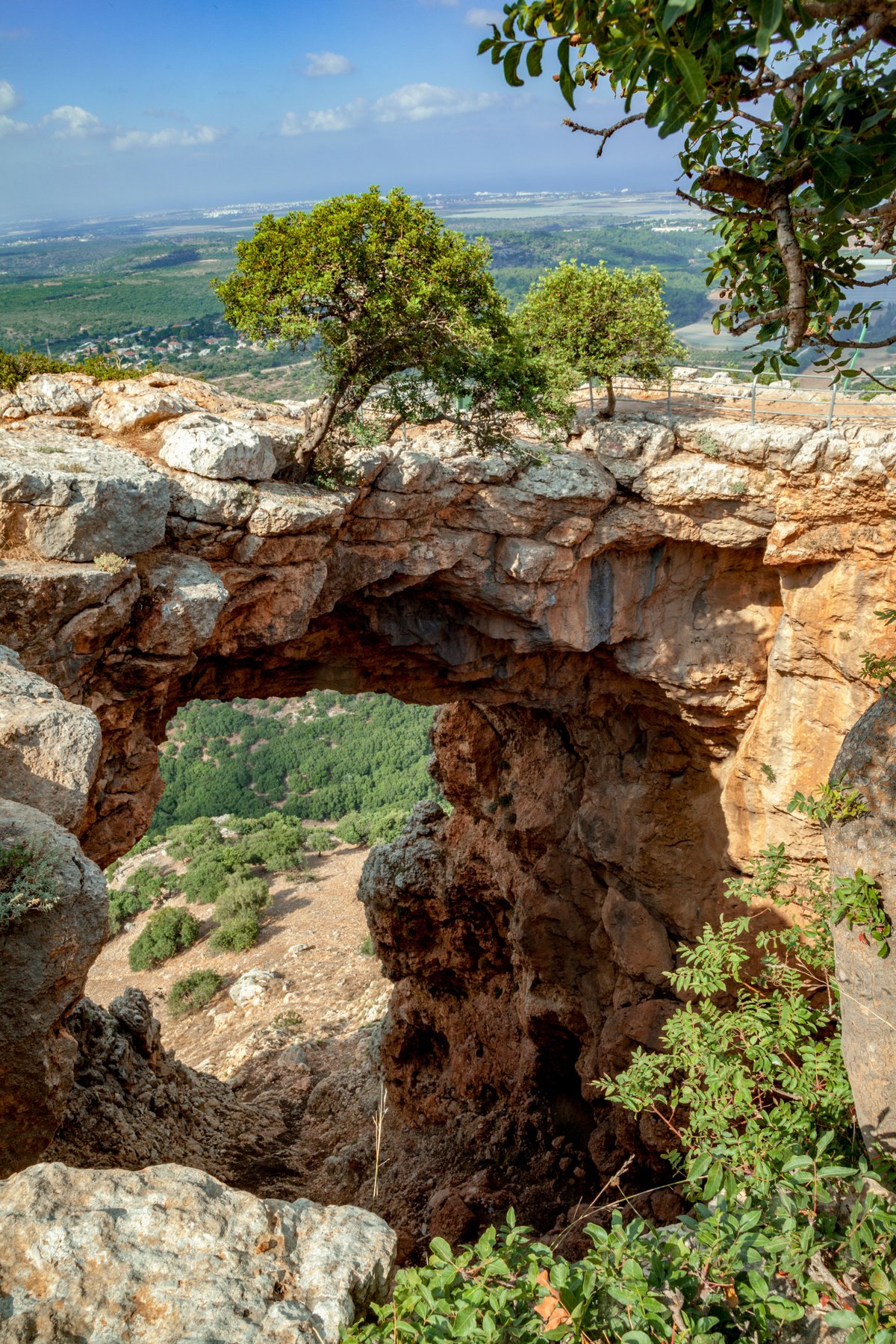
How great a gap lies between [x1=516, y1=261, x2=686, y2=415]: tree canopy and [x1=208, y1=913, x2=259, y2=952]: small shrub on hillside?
81.5ft

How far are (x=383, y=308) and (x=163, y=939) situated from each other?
2861 cm

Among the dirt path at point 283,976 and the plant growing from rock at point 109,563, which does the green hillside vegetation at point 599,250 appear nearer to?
the dirt path at point 283,976

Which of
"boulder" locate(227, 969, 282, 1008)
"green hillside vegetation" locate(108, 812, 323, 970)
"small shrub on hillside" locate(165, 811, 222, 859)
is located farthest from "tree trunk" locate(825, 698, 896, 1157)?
"small shrub on hillside" locate(165, 811, 222, 859)

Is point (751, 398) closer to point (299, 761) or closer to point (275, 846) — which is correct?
point (275, 846)

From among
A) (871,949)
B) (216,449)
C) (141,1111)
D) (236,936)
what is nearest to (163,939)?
(236,936)

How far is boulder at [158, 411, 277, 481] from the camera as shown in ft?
37.3

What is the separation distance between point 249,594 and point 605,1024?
1164cm

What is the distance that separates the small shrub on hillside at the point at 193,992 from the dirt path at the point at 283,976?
24 cm

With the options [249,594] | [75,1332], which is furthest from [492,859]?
[75,1332]

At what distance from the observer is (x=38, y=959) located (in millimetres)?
6133

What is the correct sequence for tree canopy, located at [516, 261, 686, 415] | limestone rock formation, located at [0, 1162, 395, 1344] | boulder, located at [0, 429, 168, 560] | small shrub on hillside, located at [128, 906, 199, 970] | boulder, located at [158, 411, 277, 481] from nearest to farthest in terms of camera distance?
limestone rock formation, located at [0, 1162, 395, 1344] → boulder, located at [0, 429, 168, 560] → boulder, located at [158, 411, 277, 481] → tree canopy, located at [516, 261, 686, 415] → small shrub on hillside, located at [128, 906, 199, 970]

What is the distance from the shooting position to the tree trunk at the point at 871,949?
6.78 meters

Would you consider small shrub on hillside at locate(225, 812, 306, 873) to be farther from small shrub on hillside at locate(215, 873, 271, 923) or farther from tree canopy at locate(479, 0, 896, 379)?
tree canopy at locate(479, 0, 896, 379)

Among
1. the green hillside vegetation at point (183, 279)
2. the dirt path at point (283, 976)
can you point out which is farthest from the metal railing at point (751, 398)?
the dirt path at point (283, 976)
